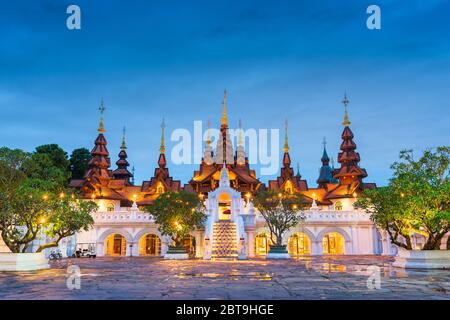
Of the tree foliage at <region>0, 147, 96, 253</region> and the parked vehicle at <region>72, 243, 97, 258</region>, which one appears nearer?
the tree foliage at <region>0, 147, 96, 253</region>

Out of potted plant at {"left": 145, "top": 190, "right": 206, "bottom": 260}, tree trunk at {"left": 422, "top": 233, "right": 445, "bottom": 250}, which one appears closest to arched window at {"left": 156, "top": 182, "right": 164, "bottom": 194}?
potted plant at {"left": 145, "top": 190, "right": 206, "bottom": 260}

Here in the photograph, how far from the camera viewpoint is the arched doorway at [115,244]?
155 ft

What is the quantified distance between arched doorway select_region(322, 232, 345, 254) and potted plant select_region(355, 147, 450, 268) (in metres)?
22.3

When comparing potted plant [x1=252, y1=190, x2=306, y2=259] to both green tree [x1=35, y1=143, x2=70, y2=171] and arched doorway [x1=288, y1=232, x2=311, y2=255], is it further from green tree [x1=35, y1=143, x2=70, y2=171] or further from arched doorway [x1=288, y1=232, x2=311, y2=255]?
green tree [x1=35, y1=143, x2=70, y2=171]

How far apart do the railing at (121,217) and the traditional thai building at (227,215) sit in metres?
0.05

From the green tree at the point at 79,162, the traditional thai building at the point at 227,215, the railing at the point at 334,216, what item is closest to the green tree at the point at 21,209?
the traditional thai building at the point at 227,215

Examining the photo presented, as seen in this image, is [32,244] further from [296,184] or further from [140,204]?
[296,184]

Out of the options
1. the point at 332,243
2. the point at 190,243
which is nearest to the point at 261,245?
the point at 190,243

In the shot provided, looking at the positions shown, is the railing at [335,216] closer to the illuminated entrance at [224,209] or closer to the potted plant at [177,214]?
the illuminated entrance at [224,209]

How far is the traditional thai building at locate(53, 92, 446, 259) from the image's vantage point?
39.6 metres

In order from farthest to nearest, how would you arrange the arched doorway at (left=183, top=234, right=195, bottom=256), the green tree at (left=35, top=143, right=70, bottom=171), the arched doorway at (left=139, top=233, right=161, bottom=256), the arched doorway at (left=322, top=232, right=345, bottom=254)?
1. the green tree at (left=35, top=143, right=70, bottom=171)
2. the arched doorway at (left=139, top=233, right=161, bottom=256)
3. the arched doorway at (left=322, top=232, right=345, bottom=254)
4. the arched doorway at (left=183, top=234, right=195, bottom=256)

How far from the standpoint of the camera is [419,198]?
70.0ft
